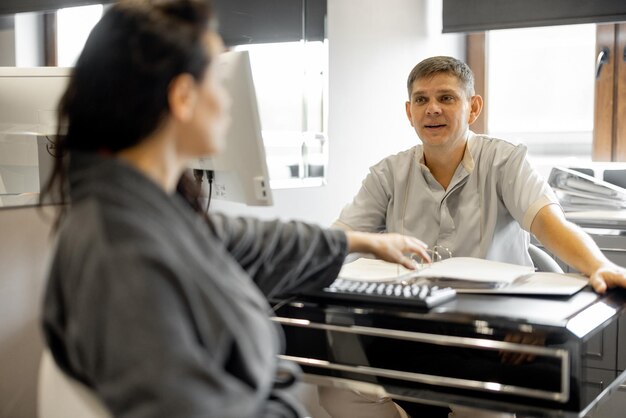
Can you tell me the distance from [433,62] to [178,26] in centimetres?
151

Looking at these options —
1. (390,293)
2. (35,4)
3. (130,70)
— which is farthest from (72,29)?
(130,70)

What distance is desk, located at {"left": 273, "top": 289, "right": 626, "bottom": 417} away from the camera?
139cm

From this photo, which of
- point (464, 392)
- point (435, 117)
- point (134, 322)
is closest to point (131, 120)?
point (134, 322)

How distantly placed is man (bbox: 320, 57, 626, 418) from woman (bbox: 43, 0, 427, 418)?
4.11 ft

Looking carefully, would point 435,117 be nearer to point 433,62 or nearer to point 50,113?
point 433,62

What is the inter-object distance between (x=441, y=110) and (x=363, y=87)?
1.18m

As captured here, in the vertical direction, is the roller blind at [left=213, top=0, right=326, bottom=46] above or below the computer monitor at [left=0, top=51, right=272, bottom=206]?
above

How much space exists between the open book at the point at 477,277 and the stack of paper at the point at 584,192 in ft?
5.01

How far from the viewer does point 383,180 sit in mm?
2408

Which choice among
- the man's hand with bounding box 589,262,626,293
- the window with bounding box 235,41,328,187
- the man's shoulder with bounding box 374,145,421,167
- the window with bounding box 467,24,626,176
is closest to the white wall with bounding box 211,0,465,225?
the window with bounding box 235,41,328,187

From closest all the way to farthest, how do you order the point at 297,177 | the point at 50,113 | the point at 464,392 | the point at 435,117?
the point at 464,392 → the point at 50,113 → the point at 435,117 → the point at 297,177

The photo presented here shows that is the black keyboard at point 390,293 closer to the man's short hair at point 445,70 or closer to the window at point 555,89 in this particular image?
the man's short hair at point 445,70

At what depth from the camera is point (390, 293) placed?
155 cm

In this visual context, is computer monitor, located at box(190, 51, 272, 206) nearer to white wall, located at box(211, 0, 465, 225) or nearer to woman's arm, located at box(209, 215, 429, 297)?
woman's arm, located at box(209, 215, 429, 297)
